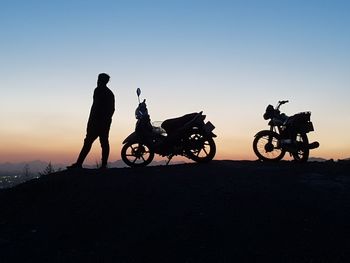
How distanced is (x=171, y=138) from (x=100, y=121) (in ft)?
6.50

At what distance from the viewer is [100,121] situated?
12867 millimetres

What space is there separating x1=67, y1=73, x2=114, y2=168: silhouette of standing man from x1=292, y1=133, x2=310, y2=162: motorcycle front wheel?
5382 mm

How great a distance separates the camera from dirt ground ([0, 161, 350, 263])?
292 inches

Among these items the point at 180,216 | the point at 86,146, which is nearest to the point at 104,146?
the point at 86,146

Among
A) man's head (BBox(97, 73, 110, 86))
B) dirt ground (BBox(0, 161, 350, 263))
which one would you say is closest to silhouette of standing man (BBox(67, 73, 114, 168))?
man's head (BBox(97, 73, 110, 86))

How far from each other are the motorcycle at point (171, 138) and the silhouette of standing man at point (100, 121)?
80 centimetres

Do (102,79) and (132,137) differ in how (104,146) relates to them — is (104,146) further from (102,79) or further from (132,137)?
(102,79)

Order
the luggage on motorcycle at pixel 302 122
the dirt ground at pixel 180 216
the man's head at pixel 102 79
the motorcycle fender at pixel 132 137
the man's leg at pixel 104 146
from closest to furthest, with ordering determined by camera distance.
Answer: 1. the dirt ground at pixel 180 216
2. the man's leg at pixel 104 146
3. the man's head at pixel 102 79
4. the motorcycle fender at pixel 132 137
5. the luggage on motorcycle at pixel 302 122

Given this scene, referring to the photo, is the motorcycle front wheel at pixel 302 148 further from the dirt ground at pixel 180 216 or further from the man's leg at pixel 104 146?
the man's leg at pixel 104 146

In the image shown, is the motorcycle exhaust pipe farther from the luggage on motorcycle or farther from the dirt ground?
the dirt ground

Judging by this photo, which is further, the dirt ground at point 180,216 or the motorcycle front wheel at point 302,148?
the motorcycle front wheel at point 302,148

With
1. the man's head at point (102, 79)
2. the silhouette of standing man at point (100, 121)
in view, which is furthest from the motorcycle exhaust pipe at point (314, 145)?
the man's head at point (102, 79)

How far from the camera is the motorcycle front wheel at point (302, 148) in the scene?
1354 cm

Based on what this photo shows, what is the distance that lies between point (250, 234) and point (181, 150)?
561 centimetres
